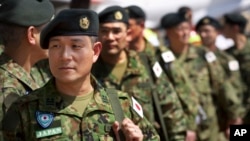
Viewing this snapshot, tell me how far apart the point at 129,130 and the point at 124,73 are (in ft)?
7.67

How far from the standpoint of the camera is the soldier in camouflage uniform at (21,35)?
515 centimetres

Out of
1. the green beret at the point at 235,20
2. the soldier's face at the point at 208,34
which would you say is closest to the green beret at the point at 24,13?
the soldier's face at the point at 208,34

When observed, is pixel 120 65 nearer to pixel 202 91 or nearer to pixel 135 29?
pixel 135 29

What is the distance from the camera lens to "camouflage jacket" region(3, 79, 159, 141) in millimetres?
4574

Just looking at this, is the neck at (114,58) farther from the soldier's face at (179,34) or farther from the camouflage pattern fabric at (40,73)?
the soldier's face at (179,34)

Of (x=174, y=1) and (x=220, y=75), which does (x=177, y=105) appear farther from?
(x=174, y=1)

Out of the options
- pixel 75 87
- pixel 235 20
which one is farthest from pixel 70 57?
pixel 235 20

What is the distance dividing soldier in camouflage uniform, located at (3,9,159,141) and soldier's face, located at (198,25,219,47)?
688cm

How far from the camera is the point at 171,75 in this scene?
8.16 metres

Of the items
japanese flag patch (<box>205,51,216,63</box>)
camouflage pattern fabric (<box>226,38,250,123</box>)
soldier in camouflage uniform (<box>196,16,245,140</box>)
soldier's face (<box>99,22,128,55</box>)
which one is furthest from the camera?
camouflage pattern fabric (<box>226,38,250,123</box>)

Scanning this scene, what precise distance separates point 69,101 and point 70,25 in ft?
1.54

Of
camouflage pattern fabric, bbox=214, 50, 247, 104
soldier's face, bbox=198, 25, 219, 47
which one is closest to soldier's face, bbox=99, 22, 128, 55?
camouflage pattern fabric, bbox=214, 50, 247, 104

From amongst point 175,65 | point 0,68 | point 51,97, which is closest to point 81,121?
point 51,97

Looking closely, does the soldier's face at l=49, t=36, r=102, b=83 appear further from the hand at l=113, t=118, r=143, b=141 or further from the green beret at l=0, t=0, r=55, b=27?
the green beret at l=0, t=0, r=55, b=27
